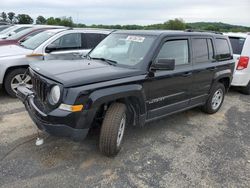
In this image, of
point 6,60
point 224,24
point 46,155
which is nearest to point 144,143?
point 46,155

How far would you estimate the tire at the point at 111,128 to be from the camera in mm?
3162

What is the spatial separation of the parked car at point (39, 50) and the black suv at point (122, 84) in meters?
1.31

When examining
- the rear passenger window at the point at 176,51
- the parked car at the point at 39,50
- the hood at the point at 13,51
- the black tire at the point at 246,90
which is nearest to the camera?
the rear passenger window at the point at 176,51

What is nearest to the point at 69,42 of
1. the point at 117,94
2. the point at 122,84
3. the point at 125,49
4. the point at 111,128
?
the point at 125,49

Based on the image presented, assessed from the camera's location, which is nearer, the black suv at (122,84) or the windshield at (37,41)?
the black suv at (122,84)

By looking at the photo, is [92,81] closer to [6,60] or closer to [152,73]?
[152,73]

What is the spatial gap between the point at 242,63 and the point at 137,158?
465cm

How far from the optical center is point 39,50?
236 inches

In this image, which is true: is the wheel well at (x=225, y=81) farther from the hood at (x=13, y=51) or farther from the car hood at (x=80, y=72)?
the hood at (x=13, y=51)

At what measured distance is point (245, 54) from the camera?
21.5 ft

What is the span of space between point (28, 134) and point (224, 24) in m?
17.6

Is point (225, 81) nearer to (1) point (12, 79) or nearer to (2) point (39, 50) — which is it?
(2) point (39, 50)

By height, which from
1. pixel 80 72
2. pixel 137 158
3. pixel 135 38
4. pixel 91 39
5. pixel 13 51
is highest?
pixel 135 38

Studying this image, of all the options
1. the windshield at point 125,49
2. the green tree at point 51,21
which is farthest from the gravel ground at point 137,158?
the green tree at point 51,21
